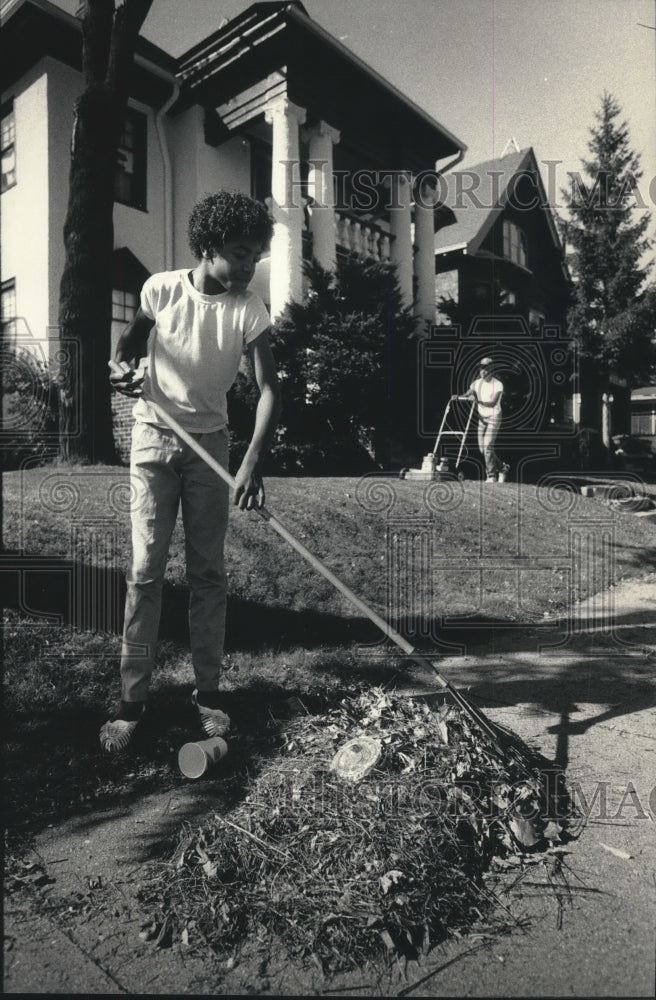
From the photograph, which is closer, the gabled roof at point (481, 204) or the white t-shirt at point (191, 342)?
the white t-shirt at point (191, 342)

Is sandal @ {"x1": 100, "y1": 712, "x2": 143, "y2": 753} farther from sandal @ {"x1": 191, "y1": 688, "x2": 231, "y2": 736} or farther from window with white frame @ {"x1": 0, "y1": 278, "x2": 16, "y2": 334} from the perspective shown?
window with white frame @ {"x1": 0, "y1": 278, "x2": 16, "y2": 334}

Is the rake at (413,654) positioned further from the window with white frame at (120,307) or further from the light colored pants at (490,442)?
the window with white frame at (120,307)

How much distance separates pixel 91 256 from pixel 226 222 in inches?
207

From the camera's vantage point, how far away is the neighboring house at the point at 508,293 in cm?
1472

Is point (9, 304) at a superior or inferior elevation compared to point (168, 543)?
superior

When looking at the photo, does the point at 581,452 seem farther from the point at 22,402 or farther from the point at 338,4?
the point at 338,4

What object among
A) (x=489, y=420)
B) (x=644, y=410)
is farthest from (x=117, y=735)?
(x=644, y=410)

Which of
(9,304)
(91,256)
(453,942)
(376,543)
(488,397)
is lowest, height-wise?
(453,942)

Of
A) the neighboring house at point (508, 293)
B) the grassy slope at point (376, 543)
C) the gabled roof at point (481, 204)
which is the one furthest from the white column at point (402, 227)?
the grassy slope at point (376, 543)

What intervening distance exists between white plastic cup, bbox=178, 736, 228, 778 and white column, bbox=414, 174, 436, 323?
577 inches

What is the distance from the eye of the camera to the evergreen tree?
22531 mm

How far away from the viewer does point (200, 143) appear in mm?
13133

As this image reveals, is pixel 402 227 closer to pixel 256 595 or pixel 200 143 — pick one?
pixel 200 143

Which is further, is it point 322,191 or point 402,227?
point 402,227
